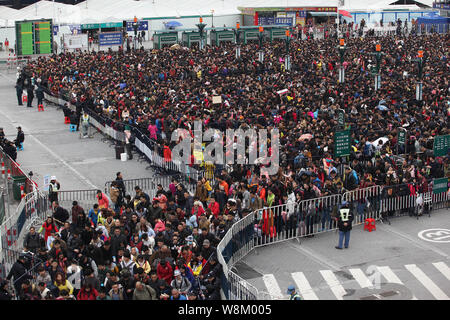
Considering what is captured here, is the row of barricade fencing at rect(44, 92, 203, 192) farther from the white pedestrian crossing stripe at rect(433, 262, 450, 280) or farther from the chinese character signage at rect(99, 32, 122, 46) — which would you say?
the chinese character signage at rect(99, 32, 122, 46)

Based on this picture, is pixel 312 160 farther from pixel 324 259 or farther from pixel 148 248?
pixel 148 248

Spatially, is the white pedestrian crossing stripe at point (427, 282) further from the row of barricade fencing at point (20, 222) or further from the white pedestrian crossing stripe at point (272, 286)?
the row of barricade fencing at point (20, 222)

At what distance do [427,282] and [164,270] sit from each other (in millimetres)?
6003

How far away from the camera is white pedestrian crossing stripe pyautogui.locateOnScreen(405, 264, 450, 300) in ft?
51.7

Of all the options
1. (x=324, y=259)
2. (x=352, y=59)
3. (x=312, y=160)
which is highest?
(x=352, y=59)

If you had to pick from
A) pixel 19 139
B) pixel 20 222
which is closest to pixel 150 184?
pixel 20 222

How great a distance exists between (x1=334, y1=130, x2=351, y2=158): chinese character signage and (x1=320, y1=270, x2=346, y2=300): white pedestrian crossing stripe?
21.2ft

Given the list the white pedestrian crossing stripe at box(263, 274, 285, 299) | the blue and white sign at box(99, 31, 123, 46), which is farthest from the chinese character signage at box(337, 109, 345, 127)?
the blue and white sign at box(99, 31, 123, 46)

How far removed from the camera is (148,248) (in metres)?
15.7

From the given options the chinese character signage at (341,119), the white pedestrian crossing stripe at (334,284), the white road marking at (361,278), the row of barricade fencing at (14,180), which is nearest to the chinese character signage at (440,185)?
the chinese character signage at (341,119)

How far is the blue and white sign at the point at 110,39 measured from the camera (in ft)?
184

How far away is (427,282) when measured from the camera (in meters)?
16.4

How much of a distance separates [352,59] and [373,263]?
29.4 meters
